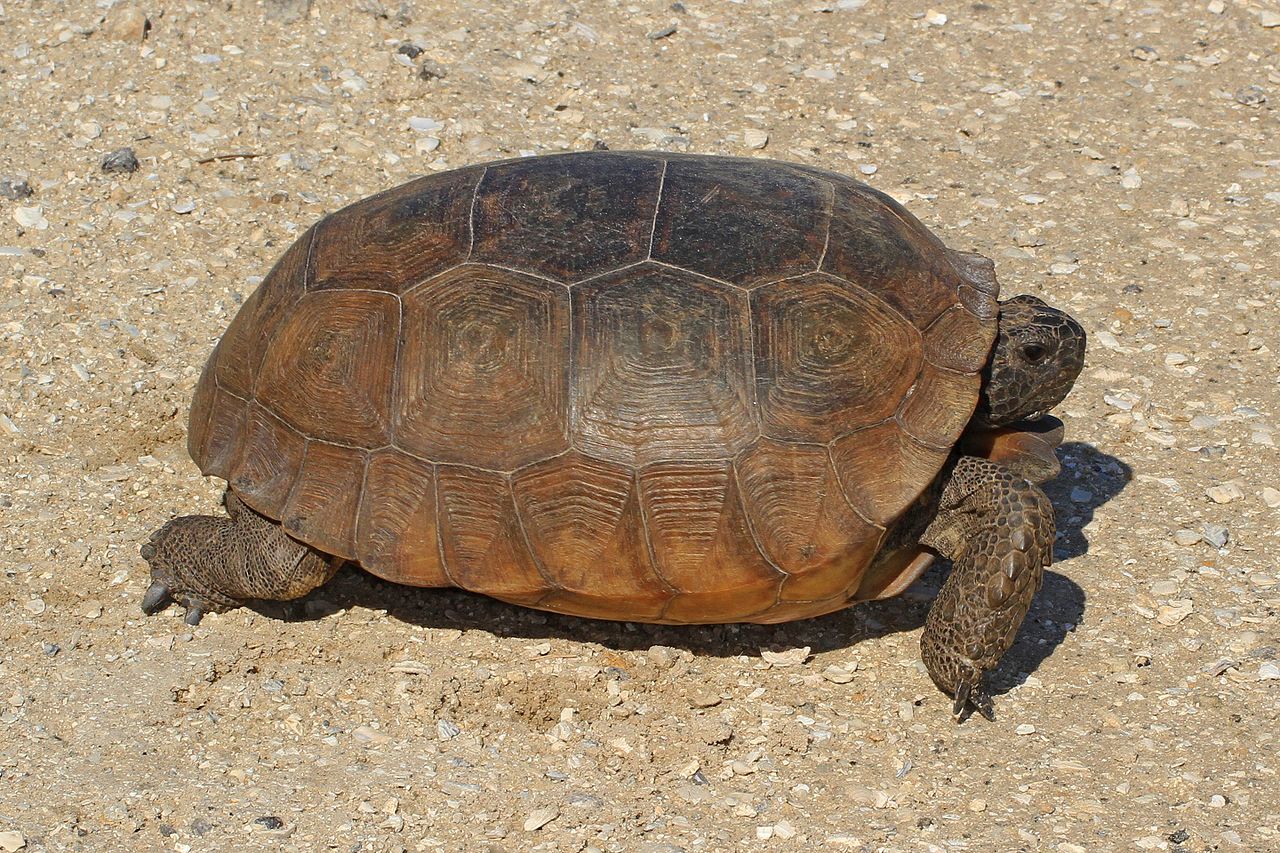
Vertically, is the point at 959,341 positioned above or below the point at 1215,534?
above

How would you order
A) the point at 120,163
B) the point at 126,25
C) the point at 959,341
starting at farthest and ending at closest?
the point at 126,25, the point at 120,163, the point at 959,341

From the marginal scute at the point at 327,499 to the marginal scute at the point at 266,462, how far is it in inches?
1.5

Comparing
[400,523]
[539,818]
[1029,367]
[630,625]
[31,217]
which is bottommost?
[630,625]

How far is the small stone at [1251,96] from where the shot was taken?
848 centimetres

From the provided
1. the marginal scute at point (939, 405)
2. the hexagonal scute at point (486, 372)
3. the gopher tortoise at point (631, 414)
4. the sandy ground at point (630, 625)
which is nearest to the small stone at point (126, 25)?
the sandy ground at point (630, 625)

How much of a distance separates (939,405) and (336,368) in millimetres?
2036

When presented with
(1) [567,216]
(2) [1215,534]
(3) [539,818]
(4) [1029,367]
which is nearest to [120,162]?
(1) [567,216]

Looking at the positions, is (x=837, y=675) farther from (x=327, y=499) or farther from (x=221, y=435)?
(x=221, y=435)

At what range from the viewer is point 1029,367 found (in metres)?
5.08

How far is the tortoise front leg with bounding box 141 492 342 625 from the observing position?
4.93 meters

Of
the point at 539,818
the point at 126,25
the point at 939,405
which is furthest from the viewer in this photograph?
the point at 126,25

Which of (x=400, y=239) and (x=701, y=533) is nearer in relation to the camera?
(x=701, y=533)

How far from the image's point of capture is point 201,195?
7.23 m

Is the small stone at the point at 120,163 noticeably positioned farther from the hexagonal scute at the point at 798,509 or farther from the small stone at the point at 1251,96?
the small stone at the point at 1251,96
